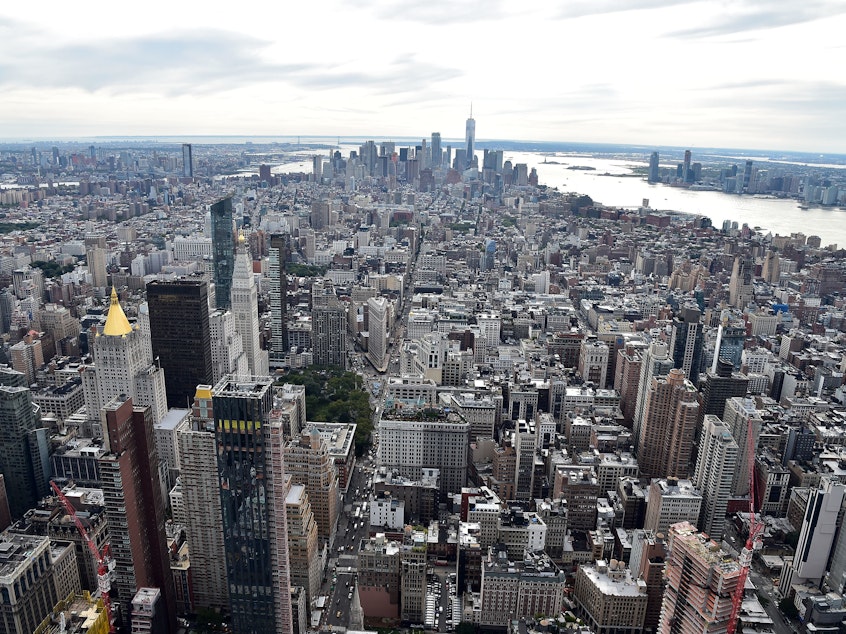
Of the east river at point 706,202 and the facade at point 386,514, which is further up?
the east river at point 706,202

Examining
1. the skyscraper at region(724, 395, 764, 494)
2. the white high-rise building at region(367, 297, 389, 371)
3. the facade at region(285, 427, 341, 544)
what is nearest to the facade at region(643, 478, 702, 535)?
the skyscraper at region(724, 395, 764, 494)

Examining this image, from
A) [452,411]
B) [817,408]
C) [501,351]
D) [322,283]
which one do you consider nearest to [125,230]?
[322,283]

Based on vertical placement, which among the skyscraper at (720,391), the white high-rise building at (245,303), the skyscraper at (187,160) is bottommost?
the skyscraper at (720,391)

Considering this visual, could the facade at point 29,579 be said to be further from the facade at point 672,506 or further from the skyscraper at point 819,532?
the skyscraper at point 819,532

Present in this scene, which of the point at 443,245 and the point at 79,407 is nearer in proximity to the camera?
the point at 79,407

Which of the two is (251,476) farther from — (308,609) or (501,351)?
(501,351)

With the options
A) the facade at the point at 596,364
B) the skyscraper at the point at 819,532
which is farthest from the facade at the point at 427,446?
the facade at the point at 596,364

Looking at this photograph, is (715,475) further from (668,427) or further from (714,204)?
(714,204)
